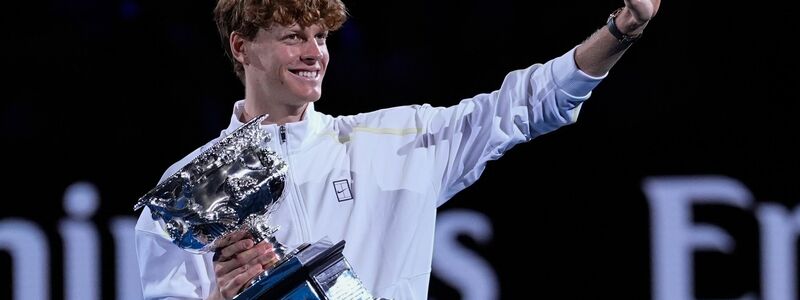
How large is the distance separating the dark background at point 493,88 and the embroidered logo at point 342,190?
139 centimetres

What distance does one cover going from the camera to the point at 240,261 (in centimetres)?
189

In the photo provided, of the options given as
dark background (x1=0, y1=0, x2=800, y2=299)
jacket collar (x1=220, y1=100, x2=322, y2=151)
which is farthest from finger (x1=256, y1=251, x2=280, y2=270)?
dark background (x1=0, y1=0, x2=800, y2=299)

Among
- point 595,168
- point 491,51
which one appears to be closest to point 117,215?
point 491,51

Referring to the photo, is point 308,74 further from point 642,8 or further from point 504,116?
point 642,8

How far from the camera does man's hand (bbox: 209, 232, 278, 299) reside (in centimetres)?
187

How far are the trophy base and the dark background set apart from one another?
1.80 metres

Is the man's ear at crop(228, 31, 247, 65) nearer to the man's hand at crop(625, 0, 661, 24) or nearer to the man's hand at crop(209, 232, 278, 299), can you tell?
the man's hand at crop(209, 232, 278, 299)

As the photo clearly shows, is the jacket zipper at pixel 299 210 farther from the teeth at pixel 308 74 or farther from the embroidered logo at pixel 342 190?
the teeth at pixel 308 74

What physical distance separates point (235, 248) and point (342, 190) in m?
0.38

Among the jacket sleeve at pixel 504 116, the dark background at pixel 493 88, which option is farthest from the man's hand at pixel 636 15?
the dark background at pixel 493 88

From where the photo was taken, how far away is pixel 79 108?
144 inches

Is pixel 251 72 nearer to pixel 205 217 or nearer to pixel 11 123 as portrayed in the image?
pixel 205 217

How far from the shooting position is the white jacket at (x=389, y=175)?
2.18 meters

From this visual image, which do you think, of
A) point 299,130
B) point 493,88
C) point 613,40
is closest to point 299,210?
point 299,130
